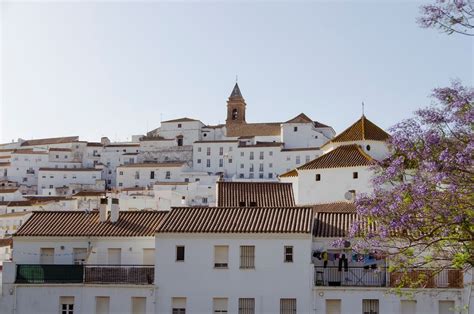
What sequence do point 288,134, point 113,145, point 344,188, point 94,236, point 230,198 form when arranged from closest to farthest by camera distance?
point 94,236, point 230,198, point 344,188, point 288,134, point 113,145

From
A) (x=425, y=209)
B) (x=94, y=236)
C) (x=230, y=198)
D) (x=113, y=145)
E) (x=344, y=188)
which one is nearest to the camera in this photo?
(x=425, y=209)

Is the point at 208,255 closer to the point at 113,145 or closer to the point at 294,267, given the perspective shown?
the point at 294,267


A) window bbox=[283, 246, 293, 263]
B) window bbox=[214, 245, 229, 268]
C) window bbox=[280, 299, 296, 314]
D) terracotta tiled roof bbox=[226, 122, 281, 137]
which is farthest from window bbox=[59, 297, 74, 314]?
terracotta tiled roof bbox=[226, 122, 281, 137]

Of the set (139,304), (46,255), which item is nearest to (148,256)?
(139,304)

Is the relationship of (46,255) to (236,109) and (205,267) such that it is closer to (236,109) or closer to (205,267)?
(205,267)

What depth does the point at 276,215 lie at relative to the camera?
3206 centimetres

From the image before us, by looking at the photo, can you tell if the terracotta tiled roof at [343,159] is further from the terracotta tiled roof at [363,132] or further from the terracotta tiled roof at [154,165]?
the terracotta tiled roof at [154,165]

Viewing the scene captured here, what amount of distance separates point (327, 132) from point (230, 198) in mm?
89712

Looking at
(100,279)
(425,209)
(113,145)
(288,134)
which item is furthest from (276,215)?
(113,145)

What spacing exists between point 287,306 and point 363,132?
2290cm

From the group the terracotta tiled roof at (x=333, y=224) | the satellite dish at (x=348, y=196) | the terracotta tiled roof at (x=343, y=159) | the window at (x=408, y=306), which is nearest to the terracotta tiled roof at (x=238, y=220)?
the terracotta tiled roof at (x=333, y=224)

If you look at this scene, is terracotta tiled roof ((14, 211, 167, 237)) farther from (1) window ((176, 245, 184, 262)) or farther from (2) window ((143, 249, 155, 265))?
(1) window ((176, 245, 184, 262))

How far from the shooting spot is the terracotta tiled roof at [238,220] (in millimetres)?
31062

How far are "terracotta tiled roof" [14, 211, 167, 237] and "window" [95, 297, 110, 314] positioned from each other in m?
2.85
